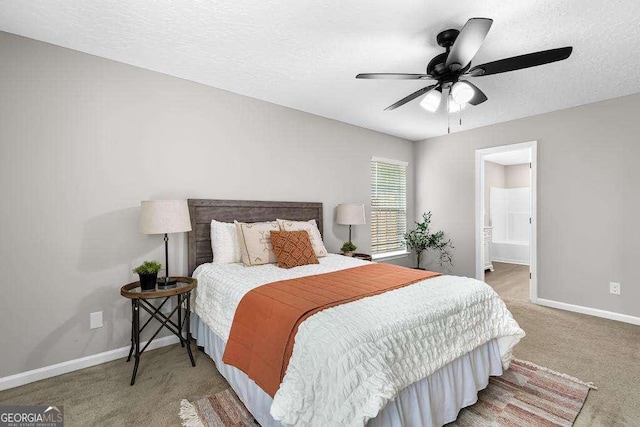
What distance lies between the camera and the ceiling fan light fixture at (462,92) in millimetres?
2180

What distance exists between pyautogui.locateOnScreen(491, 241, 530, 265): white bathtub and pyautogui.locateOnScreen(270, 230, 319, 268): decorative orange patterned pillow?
6.21 meters

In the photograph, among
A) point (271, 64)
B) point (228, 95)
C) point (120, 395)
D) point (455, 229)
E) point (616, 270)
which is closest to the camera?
point (120, 395)

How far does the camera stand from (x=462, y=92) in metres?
2.22

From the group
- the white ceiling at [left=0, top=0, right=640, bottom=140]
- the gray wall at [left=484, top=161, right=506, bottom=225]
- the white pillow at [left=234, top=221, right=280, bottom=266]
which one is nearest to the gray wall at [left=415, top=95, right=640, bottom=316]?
the white ceiling at [left=0, top=0, right=640, bottom=140]

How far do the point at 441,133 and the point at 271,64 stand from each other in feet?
11.2

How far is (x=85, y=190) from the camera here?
248cm

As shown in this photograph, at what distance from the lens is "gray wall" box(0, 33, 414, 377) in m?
2.23

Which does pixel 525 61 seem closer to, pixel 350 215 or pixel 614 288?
pixel 350 215

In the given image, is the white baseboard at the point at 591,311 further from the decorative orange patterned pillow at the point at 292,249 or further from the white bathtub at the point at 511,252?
the white bathtub at the point at 511,252

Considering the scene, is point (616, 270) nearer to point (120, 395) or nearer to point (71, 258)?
point (120, 395)

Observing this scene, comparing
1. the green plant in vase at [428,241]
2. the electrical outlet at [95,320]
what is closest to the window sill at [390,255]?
the green plant in vase at [428,241]

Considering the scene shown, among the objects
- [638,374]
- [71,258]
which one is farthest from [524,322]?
[71,258]

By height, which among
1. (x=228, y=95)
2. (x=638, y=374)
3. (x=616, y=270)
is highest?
(x=228, y=95)

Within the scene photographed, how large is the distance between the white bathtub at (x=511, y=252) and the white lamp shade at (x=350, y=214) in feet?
16.6
